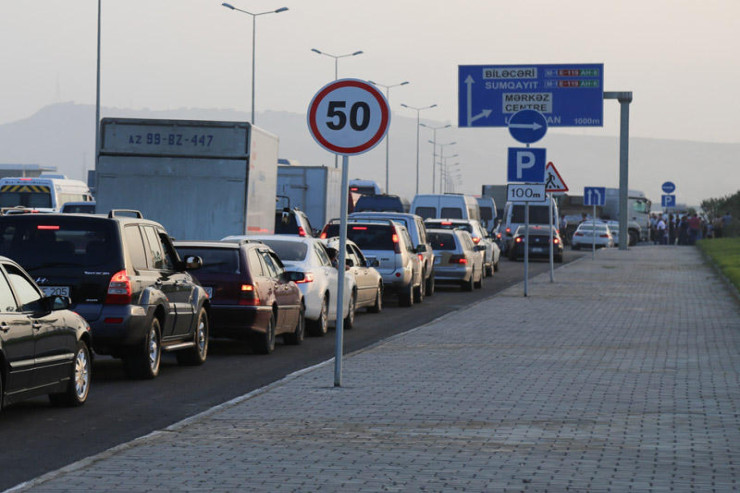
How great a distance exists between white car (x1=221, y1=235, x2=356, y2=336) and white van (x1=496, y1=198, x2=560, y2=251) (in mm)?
34696

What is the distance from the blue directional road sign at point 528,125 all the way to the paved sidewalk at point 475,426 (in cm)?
811

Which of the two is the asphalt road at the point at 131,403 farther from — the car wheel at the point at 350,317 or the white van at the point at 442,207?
the white van at the point at 442,207

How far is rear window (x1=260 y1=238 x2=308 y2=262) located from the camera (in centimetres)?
1984

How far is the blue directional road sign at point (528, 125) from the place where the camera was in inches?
1051

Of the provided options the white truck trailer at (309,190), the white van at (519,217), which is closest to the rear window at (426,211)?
the white van at (519,217)

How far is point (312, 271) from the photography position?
19.6 meters

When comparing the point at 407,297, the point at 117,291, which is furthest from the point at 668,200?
the point at 117,291

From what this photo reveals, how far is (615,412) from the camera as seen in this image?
36.5ft

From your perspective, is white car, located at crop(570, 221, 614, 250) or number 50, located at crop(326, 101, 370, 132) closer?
number 50, located at crop(326, 101, 370, 132)

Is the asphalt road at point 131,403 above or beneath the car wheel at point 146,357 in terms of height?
beneath

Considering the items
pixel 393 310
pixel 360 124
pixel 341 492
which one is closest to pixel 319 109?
pixel 360 124

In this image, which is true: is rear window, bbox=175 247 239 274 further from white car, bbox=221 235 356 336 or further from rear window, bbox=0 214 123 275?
rear window, bbox=0 214 123 275

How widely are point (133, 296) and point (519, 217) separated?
4377 cm

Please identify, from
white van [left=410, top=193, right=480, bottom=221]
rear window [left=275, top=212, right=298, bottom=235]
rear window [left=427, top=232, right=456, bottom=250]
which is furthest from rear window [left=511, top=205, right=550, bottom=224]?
rear window [left=275, top=212, right=298, bottom=235]
